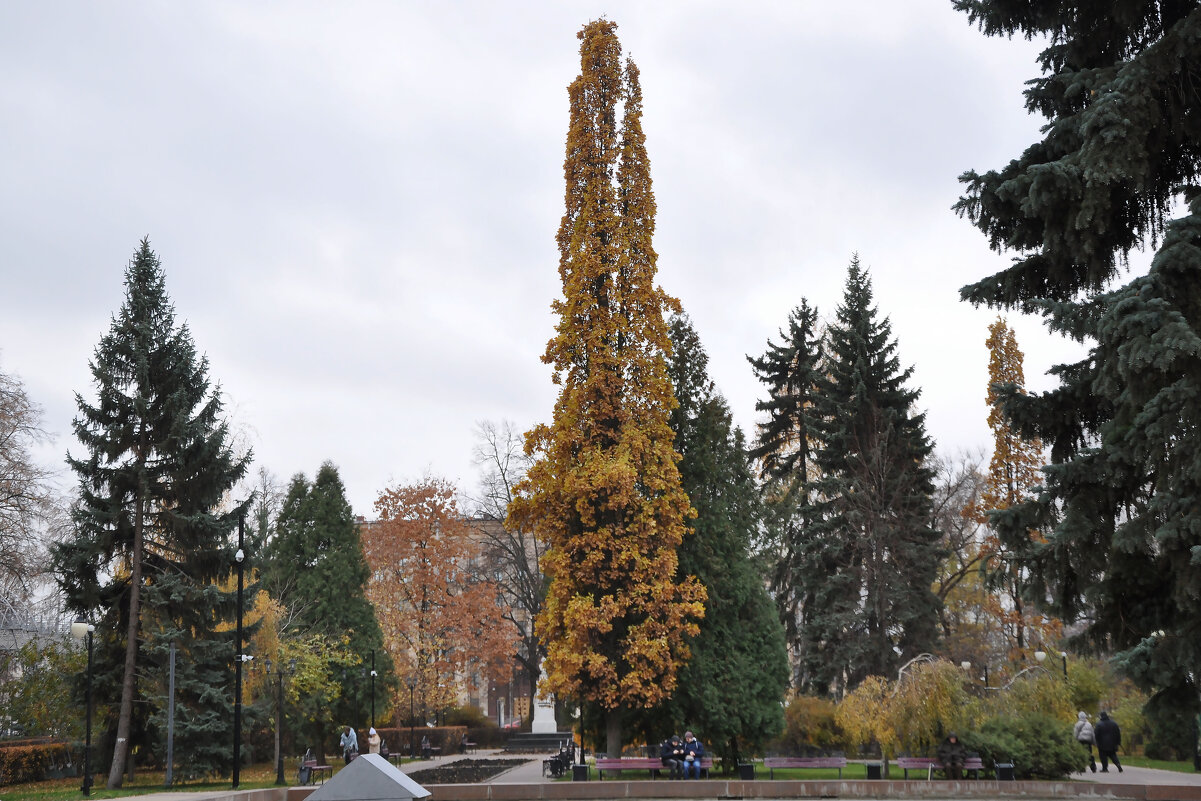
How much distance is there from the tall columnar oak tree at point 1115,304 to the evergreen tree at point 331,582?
31.1m

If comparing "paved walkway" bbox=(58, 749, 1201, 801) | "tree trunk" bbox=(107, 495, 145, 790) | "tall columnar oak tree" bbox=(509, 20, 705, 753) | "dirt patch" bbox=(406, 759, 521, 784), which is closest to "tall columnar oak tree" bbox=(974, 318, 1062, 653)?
"paved walkway" bbox=(58, 749, 1201, 801)

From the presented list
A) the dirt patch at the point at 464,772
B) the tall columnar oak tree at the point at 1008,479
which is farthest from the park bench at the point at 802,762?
the tall columnar oak tree at the point at 1008,479

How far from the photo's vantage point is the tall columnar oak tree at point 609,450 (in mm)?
24828

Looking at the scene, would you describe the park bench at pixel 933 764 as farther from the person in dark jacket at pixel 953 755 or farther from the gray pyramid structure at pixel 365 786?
the gray pyramid structure at pixel 365 786

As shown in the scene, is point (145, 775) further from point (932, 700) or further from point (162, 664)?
point (932, 700)

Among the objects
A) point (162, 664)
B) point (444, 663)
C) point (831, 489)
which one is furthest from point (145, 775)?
point (831, 489)

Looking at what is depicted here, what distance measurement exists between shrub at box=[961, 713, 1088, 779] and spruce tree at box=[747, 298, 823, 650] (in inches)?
546

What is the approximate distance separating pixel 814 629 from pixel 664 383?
37.9 feet

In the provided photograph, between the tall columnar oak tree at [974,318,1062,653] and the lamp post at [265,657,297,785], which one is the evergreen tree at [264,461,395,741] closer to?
the lamp post at [265,657,297,785]

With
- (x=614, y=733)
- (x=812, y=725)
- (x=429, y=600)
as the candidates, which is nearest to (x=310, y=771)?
(x=614, y=733)

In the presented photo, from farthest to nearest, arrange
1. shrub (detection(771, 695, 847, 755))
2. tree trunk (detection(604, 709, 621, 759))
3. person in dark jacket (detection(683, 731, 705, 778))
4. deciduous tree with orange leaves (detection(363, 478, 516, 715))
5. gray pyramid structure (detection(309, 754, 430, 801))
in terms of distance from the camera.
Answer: deciduous tree with orange leaves (detection(363, 478, 516, 715)), shrub (detection(771, 695, 847, 755)), tree trunk (detection(604, 709, 621, 759)), person in dark jacket (detection(683, 731, 705, 778)), gray pyramid structure (detection(309, 754, 430, 801))

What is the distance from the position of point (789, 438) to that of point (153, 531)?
23.6 m

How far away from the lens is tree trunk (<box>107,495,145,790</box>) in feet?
81.6

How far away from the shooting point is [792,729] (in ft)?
100
